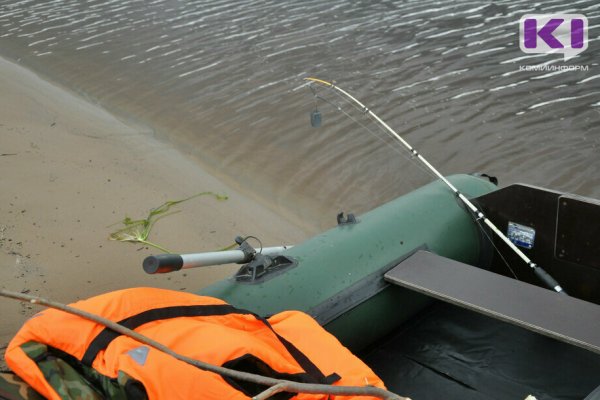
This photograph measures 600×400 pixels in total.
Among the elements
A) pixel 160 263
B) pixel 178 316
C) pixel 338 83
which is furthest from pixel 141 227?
pixel 338 83

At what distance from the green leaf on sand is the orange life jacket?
5.48ft

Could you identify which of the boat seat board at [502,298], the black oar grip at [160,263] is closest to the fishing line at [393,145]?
the boat seat board at [502,298]

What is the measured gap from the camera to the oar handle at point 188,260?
1876 mm

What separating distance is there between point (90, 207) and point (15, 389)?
2394 millimetres

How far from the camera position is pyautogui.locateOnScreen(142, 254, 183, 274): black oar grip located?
1.87 meters

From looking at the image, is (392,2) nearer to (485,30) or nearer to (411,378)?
(485,30)

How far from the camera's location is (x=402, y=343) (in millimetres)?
2609

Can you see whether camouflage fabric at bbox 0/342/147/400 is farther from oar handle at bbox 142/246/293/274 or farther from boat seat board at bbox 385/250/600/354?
boat seat board at bbox 385/250/600/354

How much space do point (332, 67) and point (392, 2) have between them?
1.71 m

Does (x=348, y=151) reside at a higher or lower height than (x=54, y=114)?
lower

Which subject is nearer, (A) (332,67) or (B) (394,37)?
(A) (332,67)

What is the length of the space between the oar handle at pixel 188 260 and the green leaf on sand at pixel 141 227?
1292 mm

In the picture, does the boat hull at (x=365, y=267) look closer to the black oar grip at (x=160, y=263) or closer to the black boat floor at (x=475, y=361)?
the black boat floor at (x=475, y=361)

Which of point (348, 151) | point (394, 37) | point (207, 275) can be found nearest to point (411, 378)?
point (207, 275)
